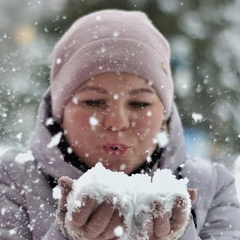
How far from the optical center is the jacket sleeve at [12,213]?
1694mm

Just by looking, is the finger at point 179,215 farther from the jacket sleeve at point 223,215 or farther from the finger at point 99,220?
the jacket sleeve at point 223,215

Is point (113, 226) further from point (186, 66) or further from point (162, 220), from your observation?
point (186, 66)

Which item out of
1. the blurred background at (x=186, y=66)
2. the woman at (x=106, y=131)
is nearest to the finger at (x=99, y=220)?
the woman at (x=106, y=131)

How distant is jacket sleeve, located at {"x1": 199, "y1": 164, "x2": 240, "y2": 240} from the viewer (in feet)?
5.97

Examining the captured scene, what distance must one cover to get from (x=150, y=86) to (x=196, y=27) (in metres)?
3.13

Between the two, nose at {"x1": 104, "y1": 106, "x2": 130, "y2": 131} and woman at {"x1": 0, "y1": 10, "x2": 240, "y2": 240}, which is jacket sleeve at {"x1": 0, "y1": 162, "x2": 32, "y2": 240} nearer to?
woman at {"x1": 0, "y1": 10, "x2": 240, "y2": 240}

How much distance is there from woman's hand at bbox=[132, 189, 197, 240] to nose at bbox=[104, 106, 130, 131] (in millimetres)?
411

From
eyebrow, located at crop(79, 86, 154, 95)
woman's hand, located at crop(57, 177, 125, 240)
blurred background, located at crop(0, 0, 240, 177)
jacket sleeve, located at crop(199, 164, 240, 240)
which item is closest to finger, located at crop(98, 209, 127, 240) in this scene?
woman's hand, located at crop(57, 177, 125, 240)

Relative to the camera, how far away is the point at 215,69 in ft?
16.0

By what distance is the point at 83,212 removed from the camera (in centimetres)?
124

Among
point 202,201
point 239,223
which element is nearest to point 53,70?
point 202,201

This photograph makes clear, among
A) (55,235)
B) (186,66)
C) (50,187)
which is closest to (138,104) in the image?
(50,187)

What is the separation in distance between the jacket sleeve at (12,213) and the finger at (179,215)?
594 mm

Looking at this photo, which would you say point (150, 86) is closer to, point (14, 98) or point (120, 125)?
point (120, 125)
